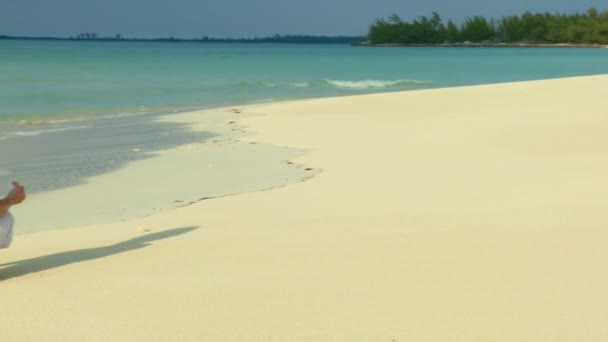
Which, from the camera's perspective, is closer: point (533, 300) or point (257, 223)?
point (533, 300)

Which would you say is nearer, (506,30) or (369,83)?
(369,83)

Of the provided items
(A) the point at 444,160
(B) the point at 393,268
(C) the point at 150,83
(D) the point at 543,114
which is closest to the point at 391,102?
(D) the point at 543,114

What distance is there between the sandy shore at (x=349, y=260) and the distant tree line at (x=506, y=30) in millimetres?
130468

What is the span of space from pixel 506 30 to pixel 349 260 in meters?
148

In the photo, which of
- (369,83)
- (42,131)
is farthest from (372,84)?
(42,131)

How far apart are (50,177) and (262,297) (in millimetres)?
5053

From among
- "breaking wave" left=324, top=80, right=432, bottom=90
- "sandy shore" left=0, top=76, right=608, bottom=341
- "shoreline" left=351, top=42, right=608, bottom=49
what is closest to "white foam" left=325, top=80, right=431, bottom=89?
"breaking wave" left=324, top=80, right=432, bottom=90

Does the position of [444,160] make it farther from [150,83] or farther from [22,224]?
[150,83]

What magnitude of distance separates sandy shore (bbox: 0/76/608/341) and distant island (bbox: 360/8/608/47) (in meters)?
131

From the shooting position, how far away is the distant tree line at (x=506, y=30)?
132 meters

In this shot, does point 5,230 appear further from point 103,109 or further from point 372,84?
point 372,84

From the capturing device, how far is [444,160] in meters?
7.94

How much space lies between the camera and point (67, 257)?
15.1 ft

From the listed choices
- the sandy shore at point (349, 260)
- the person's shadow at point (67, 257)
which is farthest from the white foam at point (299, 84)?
the person's shadow at point (67, 257)
